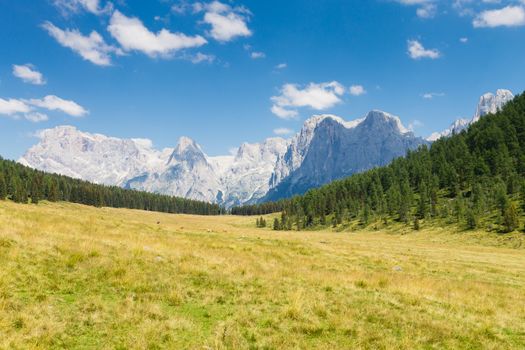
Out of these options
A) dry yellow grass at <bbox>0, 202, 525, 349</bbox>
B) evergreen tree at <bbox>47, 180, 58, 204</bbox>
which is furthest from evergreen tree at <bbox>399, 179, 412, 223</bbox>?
evergreen tree at <bbox>47, 180, 58, 204</bbox>

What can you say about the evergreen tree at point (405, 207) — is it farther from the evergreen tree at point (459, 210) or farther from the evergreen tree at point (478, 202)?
the evergreen tree at point (478, 202)

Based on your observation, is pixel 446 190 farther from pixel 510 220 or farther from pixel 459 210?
pixel 510 220

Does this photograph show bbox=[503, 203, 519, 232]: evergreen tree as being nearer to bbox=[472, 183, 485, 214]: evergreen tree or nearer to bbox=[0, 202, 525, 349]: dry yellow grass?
bbox=[472, 183, 485, 214]: evergreen tree

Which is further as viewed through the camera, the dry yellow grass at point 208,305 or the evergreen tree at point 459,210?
the evergreen tree at point 459,210

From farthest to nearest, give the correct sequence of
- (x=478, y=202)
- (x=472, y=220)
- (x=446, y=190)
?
(x=446, y=190) → (x=478, y=202) → (x=472, y=220)

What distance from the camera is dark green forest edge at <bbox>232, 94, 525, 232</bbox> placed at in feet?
317

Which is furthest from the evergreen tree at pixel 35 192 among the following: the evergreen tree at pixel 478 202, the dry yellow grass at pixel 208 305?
the evergreen tree at pixel 478 202

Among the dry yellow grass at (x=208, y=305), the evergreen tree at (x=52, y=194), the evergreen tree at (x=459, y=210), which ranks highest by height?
the evergreen tree at (x=52, y=194)

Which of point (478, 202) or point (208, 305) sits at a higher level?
point (478, 202)

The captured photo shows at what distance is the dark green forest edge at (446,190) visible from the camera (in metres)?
96.8

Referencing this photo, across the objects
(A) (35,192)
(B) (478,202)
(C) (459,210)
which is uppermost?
(A) (35,192)

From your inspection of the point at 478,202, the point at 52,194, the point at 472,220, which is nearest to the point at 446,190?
the point at 478,202

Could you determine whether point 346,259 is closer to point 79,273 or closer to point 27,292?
point 79,273

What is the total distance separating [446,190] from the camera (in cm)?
13475
